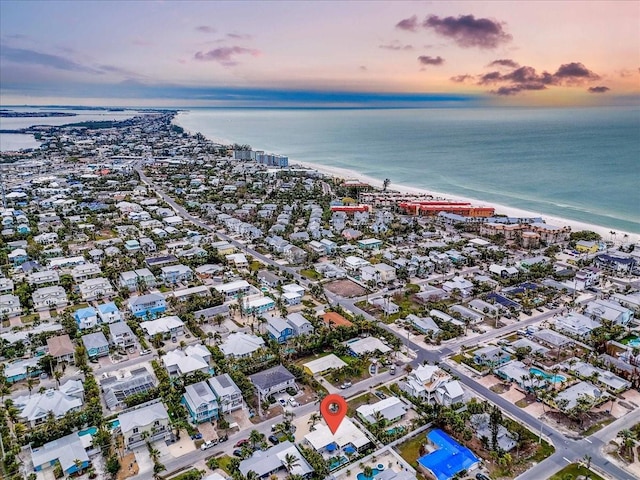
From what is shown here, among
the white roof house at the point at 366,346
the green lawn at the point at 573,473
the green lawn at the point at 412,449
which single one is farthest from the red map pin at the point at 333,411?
the green lawn at the point at 573,473

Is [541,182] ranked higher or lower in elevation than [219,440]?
higher

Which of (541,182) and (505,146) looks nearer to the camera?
(541,182)

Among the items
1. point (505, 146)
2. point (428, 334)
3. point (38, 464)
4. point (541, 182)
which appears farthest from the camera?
point (505, 146)

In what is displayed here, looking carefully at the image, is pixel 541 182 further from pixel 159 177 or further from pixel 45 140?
pixel 45 140

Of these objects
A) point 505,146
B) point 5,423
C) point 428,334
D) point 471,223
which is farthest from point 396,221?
point 505,146

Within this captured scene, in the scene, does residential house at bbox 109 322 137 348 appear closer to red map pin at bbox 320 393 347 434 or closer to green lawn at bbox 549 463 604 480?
red map pin at bbox 320 393 347 434

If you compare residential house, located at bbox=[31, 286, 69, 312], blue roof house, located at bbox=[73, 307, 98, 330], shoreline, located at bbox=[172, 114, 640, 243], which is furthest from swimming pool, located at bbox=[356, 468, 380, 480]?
shoreline, located at bbox=[172, 114, 640, 243]

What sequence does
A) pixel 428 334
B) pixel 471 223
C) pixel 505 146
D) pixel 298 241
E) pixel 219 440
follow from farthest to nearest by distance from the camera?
pixel 505 146 → pixel 471 223 → pixel 298 241 → pixel 428 334 → pixel 219 440
